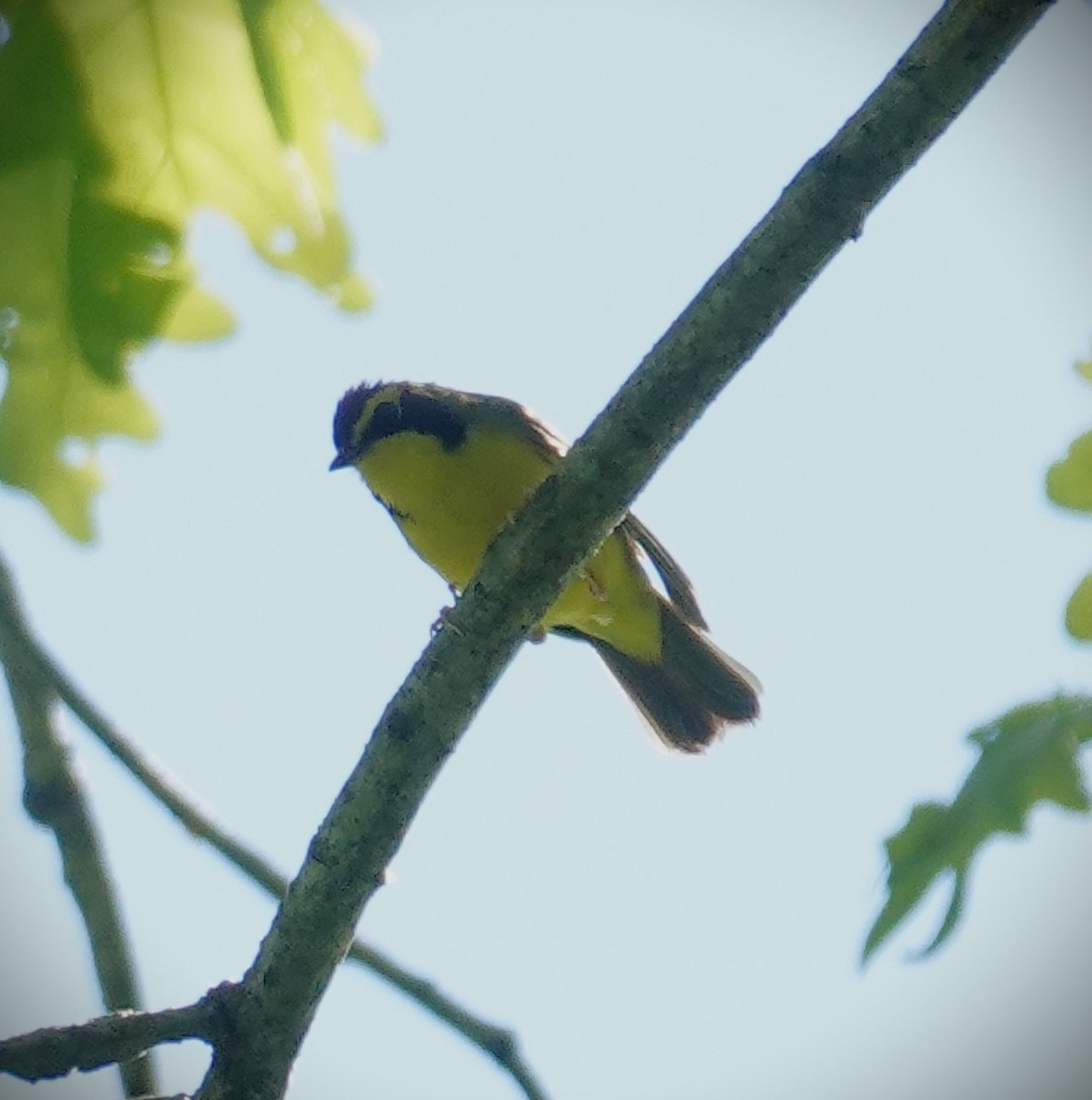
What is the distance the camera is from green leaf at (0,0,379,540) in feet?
7.54

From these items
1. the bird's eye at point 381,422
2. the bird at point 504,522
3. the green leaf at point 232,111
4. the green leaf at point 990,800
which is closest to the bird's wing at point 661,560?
the bird at point 504,522

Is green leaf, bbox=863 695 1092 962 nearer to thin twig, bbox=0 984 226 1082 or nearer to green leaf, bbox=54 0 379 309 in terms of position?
thin twig, bbox=0 984 226 1082

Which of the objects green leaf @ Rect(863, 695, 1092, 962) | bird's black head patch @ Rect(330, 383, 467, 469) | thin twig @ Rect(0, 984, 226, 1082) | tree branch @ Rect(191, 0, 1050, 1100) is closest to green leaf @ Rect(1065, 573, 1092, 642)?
green leaf @ Rect(863, 695, 1092, 962)

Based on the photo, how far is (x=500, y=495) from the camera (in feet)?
15.8

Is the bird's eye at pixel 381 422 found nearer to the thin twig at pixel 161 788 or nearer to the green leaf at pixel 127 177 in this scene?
the thin twig at pixel 161 788

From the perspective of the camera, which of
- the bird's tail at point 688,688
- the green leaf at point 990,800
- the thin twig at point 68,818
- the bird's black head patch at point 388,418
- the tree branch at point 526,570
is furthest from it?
the bird's tail at point 688,688

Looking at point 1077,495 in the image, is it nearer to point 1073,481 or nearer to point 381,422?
point 1073,481

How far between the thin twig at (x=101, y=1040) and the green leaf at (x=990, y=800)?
4.35 feet

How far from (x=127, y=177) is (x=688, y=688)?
383 centimetres

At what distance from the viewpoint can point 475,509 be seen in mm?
4836

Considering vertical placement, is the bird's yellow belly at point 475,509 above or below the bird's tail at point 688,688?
above

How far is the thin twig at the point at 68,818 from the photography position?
2.88 m

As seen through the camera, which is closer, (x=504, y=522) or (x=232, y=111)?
(x=232, y=111)

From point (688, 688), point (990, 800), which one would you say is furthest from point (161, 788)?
point (688, 688)
